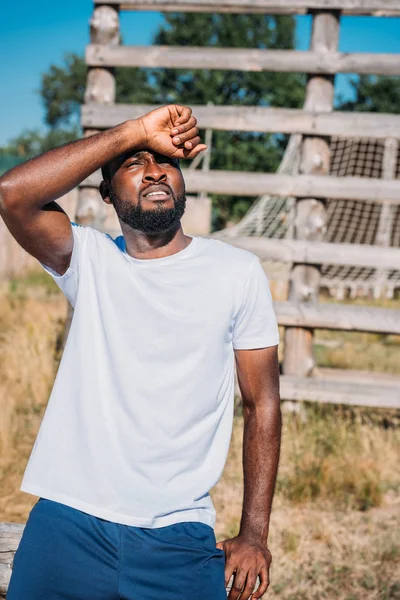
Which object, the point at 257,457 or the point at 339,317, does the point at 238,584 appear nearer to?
the point at 257,457

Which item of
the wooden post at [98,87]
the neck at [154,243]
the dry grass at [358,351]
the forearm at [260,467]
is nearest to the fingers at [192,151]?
the neck at [154,243]

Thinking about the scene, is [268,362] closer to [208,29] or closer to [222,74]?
[222,74]

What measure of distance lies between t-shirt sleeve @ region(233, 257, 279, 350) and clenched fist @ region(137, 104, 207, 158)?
433 millimetres

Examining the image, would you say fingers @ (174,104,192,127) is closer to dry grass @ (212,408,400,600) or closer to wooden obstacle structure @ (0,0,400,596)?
dry grass @ (212,408,400,600)

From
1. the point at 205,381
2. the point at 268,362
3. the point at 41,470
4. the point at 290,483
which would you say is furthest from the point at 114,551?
the point at 290,483

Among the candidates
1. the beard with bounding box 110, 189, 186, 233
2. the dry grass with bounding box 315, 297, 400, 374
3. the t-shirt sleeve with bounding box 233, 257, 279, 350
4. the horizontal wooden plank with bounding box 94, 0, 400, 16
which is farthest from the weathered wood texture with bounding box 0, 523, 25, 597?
the dry grass with bounding box 315, 297, 400, 374

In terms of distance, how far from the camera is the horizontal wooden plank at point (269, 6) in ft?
16.7

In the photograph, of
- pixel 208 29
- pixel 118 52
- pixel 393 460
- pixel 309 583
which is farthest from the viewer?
pixel 208 29

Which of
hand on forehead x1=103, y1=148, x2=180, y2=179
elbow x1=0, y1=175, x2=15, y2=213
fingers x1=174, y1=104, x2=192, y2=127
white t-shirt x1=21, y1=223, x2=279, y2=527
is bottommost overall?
white t-shirt x1=21, y1=223, x2=279, y2=527

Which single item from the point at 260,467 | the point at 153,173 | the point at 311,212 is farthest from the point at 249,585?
the point at 311,212

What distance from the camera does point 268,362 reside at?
2213mm

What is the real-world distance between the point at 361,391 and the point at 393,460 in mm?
584

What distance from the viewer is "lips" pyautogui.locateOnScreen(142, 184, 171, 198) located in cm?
Answer: 225

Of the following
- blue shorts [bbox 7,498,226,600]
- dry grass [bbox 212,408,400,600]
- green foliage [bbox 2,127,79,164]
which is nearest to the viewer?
blue shorts [bbox 7,498,226,600]
